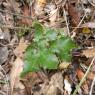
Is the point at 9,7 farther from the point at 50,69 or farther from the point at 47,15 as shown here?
the point at 50,69

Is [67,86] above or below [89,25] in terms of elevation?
below

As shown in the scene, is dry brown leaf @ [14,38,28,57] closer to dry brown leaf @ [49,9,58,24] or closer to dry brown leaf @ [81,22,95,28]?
dry brown leaf @ [49,9,58,24]

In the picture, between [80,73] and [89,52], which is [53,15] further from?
→ [80,73]

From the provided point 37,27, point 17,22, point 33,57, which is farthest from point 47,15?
point 33,57

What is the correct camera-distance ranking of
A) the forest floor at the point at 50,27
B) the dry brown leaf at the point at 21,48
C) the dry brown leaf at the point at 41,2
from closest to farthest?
the forest floor at the point at 50,27, the dry brown leaf at the point at 21,48, the dry brown leaf at the point at 41,2

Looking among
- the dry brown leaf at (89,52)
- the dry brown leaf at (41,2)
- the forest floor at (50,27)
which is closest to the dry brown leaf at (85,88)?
the forest floor at (50,27)

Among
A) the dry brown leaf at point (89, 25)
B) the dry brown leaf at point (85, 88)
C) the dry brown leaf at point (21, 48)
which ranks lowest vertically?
the dry brown leaf at point (85, 88)

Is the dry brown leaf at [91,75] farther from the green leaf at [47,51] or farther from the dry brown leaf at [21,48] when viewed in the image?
the dry brown leaf at [21,48]

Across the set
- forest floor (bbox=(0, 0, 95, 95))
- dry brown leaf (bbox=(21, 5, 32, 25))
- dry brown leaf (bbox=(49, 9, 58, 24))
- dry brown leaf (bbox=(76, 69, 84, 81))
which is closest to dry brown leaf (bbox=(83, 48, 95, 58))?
forest floor (bbox=(0, 0, 95, 95))

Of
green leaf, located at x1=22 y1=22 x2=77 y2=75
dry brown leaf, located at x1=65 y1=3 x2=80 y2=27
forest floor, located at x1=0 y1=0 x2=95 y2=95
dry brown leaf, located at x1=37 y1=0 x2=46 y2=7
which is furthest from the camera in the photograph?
dry brown leaf, located at x1=37 y1=0 x2=46 y2=7

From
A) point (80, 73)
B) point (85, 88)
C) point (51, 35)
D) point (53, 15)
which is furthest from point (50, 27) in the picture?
point (85, 88)
